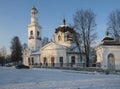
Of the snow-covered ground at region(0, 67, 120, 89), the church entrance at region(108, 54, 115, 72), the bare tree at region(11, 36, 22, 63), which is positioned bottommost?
the snow-covered ground at region(0, 67, 120, 89)

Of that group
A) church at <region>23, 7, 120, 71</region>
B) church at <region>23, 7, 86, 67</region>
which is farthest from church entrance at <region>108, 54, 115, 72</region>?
church at <region>23, 7, 86, 67</region>

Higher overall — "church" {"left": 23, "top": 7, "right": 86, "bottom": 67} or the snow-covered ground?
"church" {"left": 23, "top": 7, "right": 86, "bottom": 67}

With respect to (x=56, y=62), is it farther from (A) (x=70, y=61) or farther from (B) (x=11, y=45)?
(B) (x=11, y=45)

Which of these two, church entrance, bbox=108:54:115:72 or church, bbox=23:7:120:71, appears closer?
church entrance, bbox=108:54:115:72

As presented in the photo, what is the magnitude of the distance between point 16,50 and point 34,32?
24.5 metres

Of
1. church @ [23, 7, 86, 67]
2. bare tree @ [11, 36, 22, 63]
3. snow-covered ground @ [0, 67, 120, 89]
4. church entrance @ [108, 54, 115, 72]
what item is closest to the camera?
snow-covered ground @ [0, 67, 120, 89]

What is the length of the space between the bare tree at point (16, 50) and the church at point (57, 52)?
69.5 feet

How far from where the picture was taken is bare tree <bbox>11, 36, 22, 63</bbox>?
97037mm

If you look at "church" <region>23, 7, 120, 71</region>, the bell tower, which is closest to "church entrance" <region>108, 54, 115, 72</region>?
"church" <region>23, 7, 120, 71</region>

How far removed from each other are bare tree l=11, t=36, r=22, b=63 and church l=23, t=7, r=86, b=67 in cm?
2119

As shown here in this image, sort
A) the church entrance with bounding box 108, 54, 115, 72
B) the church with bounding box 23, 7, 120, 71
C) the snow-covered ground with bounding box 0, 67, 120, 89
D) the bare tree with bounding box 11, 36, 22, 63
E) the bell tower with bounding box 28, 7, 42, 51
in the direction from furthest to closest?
the bare tree with bounding box 11, 36, 22, 63, the bell tower with bounding box 28, 7, 42, 51, the church with bounding box 23, 7, 120, 71, the church entrance with bounding box 108, 54, 115, 72, the snow-covered ground with bounding box 0, 67, 120, 89

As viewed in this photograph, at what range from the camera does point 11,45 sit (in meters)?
104

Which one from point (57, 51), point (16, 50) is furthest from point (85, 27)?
point (16, 50)

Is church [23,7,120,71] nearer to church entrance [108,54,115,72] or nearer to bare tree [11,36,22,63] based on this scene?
church entrance [108,54,115,72]
